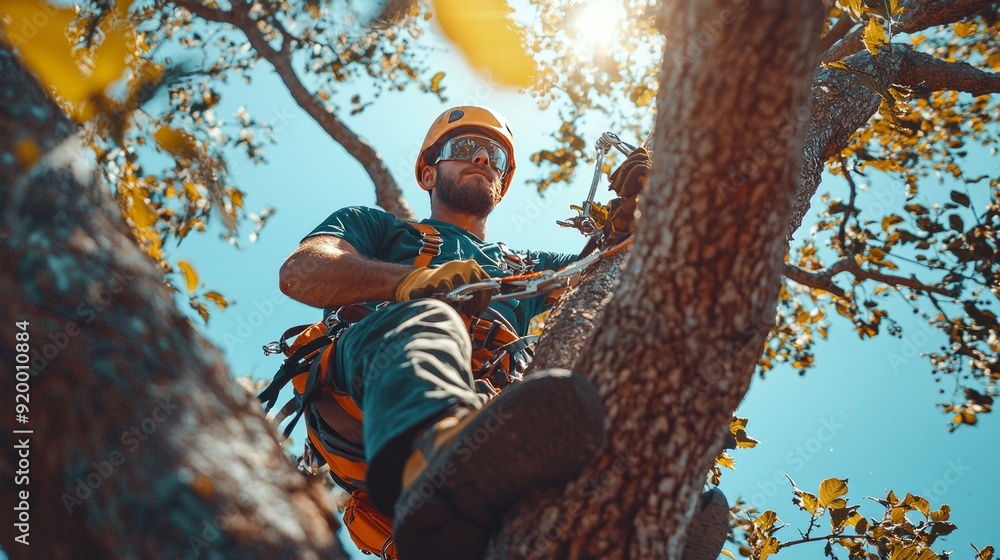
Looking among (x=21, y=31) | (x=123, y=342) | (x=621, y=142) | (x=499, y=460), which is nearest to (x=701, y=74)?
(x=499, y=460)

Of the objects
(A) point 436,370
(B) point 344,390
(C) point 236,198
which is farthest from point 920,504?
(C) point 236,198

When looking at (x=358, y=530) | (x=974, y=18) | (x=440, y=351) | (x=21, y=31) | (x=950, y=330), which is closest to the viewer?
(x=21, y=31)

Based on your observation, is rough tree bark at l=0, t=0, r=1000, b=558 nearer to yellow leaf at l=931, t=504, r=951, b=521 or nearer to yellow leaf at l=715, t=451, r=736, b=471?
yellow leaf at l=715, t=451, r=736, b=471

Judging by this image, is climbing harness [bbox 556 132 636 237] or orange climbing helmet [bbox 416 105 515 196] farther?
orange climbing helmet [bbox 416 105 515 196]

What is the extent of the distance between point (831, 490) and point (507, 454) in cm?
261

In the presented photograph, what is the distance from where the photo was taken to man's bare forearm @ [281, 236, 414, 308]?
2697 millimetres

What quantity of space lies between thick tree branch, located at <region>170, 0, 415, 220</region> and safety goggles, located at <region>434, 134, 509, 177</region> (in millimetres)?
1045

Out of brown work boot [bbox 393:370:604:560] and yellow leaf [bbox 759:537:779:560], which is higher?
yellow leaf [bbox 759:537:779:560]

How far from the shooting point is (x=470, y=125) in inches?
163

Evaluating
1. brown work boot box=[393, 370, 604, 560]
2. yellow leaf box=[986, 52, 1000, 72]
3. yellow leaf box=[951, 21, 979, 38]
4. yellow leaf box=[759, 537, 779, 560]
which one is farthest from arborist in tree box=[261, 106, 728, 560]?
yellow leaf box=[986, 52, 1000, 72]

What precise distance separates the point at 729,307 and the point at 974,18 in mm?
3663

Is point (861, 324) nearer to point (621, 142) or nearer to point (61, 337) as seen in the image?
point (621, 142)

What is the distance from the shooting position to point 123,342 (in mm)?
1061

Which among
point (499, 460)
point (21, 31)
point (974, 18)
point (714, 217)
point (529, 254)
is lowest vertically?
point (499, 460)
